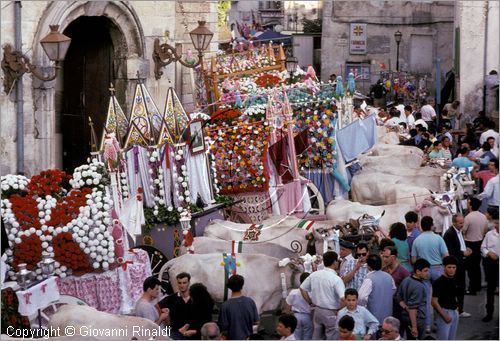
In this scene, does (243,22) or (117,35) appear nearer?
(117,35)

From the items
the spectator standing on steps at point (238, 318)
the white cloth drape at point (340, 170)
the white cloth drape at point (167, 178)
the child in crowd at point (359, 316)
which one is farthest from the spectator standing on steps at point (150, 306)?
the white cloth drape at point (340, 170)

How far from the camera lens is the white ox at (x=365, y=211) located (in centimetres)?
Answer: 1847

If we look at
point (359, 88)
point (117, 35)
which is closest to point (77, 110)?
point (117, 35)

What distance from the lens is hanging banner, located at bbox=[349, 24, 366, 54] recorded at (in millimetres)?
43875

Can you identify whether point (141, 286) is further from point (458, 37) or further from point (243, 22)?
point (243, 22)

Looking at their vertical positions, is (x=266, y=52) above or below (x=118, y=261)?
above

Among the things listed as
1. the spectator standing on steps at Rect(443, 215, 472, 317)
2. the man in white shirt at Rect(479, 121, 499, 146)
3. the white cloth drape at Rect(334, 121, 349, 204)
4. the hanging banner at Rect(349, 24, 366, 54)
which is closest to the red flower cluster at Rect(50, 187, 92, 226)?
the spectator standing on steps at Rect(443, 215, 472, 317)

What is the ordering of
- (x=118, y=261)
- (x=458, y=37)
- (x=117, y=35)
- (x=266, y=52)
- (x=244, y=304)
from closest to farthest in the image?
(x=244, y=304), (x=118, y=261), (x=117, y=35), (x=266, y=52), (x=458, y=37)

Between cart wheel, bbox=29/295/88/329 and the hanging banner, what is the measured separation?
3052 centimetres

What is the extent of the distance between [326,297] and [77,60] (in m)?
10.7

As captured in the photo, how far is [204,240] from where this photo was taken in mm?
17109

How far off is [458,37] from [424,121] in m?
3.66

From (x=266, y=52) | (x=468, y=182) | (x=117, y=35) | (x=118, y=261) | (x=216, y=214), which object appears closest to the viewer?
(x=118, y=261)

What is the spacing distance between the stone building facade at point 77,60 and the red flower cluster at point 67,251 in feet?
15.9
